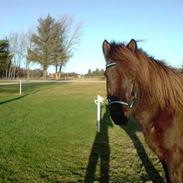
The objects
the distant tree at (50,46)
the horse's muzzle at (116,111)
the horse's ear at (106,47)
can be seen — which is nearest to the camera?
the horse's muzzle at (116,111)

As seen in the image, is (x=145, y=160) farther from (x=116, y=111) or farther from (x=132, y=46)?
(x=132, y=46)

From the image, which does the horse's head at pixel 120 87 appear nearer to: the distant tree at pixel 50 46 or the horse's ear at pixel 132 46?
the horse's ear at pixel 132 46

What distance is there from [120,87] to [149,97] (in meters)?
0.40

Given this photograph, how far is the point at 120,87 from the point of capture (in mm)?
3162

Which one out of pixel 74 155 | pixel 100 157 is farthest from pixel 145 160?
pixel 74 155

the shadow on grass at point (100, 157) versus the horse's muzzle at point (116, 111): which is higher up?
the horse's muzzle at point (116, 111)

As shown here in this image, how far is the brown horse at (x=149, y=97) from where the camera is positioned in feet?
10.4

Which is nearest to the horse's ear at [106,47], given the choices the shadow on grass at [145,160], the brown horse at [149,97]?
the brown horse at [149,97]

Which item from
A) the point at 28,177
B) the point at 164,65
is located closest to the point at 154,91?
the point at 164,65

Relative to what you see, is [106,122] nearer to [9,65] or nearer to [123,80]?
[123,80]

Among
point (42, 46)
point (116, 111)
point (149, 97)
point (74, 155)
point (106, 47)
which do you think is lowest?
point (74, 155)

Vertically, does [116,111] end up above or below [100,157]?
above

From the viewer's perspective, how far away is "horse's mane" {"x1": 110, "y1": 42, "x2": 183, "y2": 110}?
10.6 feet

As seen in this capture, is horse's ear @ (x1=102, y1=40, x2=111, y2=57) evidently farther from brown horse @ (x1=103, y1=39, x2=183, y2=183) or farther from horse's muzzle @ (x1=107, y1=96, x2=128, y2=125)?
horse's muzzle @ (x1=107, y1=96, x2=128, y2=125)
